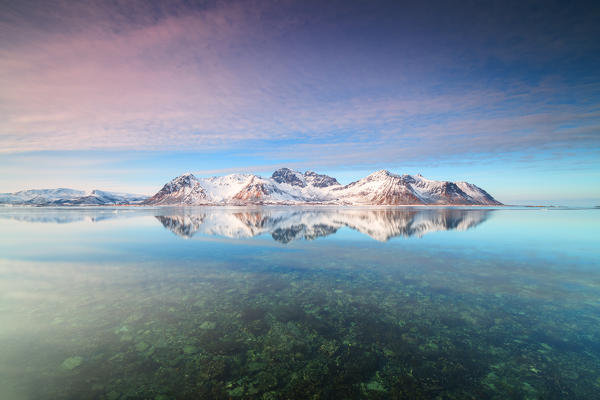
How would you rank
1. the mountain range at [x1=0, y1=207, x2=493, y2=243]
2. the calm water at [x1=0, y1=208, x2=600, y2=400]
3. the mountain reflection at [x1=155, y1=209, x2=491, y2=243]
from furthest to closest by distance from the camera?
1. the mountain range at [x1=0, y1=207, x2=493, y2=243]
2. the mountain reflection at [x1=155, y1=209, x2=491, y2=243]
3. the calm water at [x1=0, y1=208, x2=600, y2=400]

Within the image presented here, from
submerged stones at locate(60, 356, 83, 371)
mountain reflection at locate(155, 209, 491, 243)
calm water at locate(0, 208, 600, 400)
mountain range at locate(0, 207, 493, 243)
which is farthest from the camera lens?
mountain range at locate(0, 207, 493, 243)

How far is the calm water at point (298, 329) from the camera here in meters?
8.55

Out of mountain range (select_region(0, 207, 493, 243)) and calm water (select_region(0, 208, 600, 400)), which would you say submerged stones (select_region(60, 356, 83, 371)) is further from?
mountain range (select_region(0, 207, 493, 243))

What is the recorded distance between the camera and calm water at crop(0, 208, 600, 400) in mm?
8547

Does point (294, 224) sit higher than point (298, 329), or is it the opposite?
point (294, 224)

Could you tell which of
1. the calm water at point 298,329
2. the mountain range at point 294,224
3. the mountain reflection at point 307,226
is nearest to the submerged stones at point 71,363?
the calm water at point 298,329

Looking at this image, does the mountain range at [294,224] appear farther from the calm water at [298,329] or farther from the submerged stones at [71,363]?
the submerged stones at [71,363]

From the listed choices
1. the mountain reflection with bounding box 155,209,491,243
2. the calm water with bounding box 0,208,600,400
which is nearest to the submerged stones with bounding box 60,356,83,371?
the calm water with bounding box 0,208,600,400

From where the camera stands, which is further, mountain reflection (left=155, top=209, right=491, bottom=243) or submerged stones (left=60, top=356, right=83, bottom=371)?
mountain reflection (left=155, top=209, right=491, bottom=243)

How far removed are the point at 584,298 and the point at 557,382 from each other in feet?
38.0

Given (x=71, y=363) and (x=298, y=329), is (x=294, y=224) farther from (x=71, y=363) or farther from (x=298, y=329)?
(x=71, y=363)

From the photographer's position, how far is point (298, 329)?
12.1m

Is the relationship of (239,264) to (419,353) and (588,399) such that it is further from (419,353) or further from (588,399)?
(588,399)

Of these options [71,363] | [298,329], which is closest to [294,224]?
[298,329]
